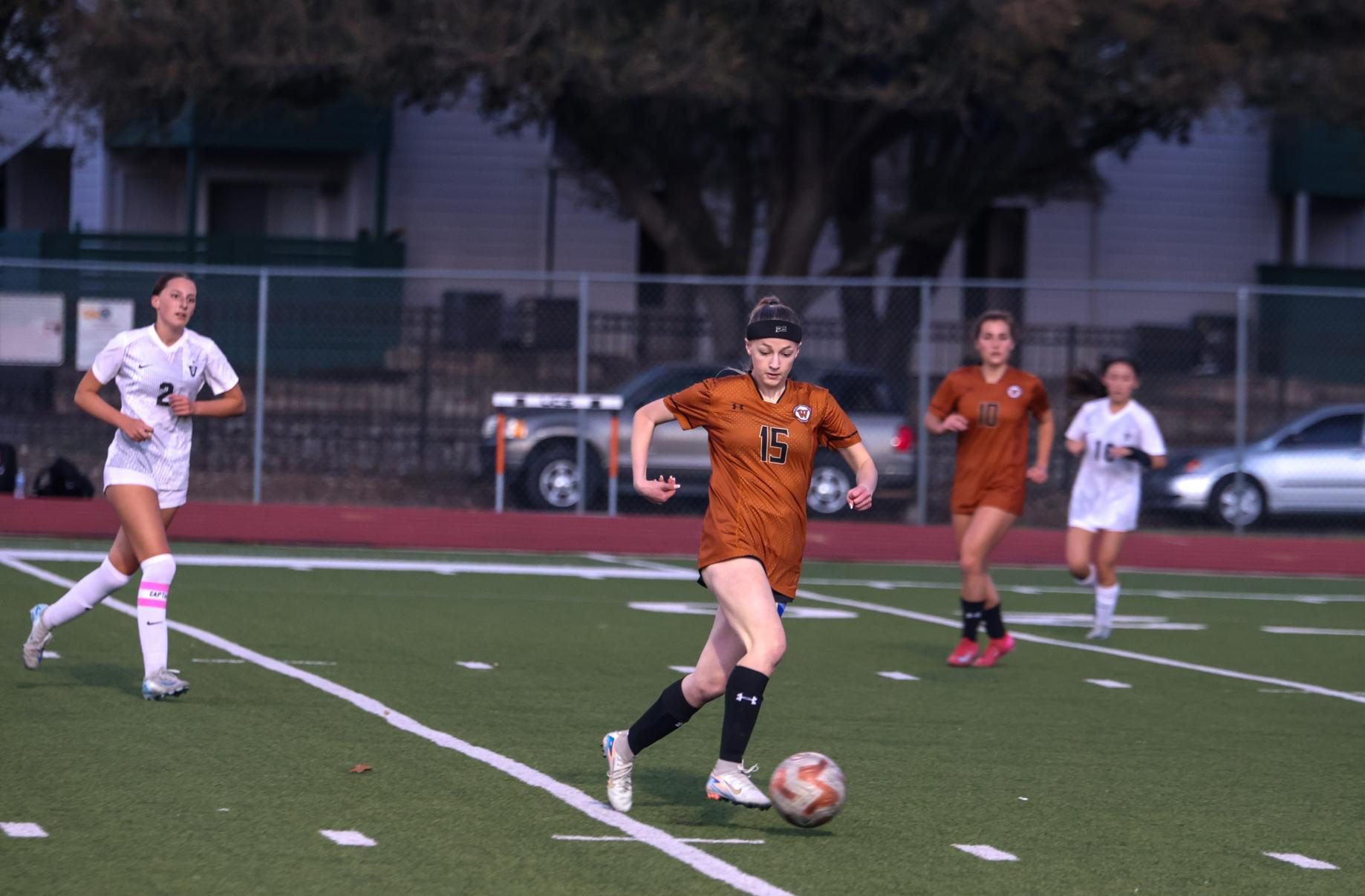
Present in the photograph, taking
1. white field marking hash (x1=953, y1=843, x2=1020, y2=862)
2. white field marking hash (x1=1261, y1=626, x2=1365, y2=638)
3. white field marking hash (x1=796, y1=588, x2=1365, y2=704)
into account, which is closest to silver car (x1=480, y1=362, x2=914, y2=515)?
white field marking hash (x1=796, y1=588, x2=1365, y2=704)

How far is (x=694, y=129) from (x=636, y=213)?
4.31ft

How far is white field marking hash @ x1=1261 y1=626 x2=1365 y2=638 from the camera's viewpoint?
46.4 ft

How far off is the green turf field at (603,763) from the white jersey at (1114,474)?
2.81ft

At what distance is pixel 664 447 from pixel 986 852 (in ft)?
48.9

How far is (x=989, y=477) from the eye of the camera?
36.8 feet

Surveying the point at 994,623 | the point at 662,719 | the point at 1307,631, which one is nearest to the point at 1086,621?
the point at 1307,631

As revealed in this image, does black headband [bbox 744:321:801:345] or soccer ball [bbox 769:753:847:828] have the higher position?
black headband [bbox 744:321:801:345]

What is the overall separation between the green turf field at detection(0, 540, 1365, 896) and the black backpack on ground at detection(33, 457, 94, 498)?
16.4ft

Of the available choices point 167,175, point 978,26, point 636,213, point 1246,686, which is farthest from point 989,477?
point 167,175

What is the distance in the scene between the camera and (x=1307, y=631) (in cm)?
1426

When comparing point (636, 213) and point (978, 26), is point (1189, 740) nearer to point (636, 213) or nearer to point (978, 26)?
point (978, 26)

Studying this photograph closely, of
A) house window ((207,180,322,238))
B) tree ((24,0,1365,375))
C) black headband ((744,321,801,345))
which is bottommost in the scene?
black headband ((744,321,801,345))

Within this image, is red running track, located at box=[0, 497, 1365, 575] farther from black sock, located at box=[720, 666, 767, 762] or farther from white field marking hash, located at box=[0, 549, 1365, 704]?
black sock, located at box=[720, 666, 767, 762]

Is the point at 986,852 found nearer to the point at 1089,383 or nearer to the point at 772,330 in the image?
the point at 772,330
